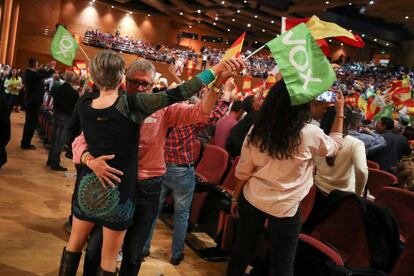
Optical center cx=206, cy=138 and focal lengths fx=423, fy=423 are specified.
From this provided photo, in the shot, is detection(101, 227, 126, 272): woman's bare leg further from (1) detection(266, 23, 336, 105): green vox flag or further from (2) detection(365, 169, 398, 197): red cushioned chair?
(2) detection(365, 169, 398, 197): red cushioned chair

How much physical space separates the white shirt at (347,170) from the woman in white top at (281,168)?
0.86 meters

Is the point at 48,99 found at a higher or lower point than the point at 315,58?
lower

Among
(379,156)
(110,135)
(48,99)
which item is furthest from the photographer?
(48,99)

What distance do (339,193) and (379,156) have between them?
125 inches

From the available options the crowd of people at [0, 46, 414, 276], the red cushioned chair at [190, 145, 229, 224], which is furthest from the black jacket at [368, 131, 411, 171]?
the crowd of people at [0, 46, 414, 276]

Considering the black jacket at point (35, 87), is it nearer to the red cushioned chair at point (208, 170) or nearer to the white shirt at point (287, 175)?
the red cushioned chair at point (208, 170)

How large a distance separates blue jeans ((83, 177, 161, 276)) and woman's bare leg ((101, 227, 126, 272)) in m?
0.19

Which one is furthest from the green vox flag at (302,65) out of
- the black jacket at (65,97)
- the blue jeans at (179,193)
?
the black jacket at (65,97)

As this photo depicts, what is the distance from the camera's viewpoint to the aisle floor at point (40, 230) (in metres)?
3.17

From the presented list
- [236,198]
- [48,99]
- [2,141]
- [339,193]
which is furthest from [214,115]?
[48,99]

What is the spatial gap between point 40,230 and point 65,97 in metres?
2.74

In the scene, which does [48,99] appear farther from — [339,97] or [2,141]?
[339,97]

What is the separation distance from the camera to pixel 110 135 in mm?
1861

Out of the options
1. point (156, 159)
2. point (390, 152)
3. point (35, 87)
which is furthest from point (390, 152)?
point (35, 87)
